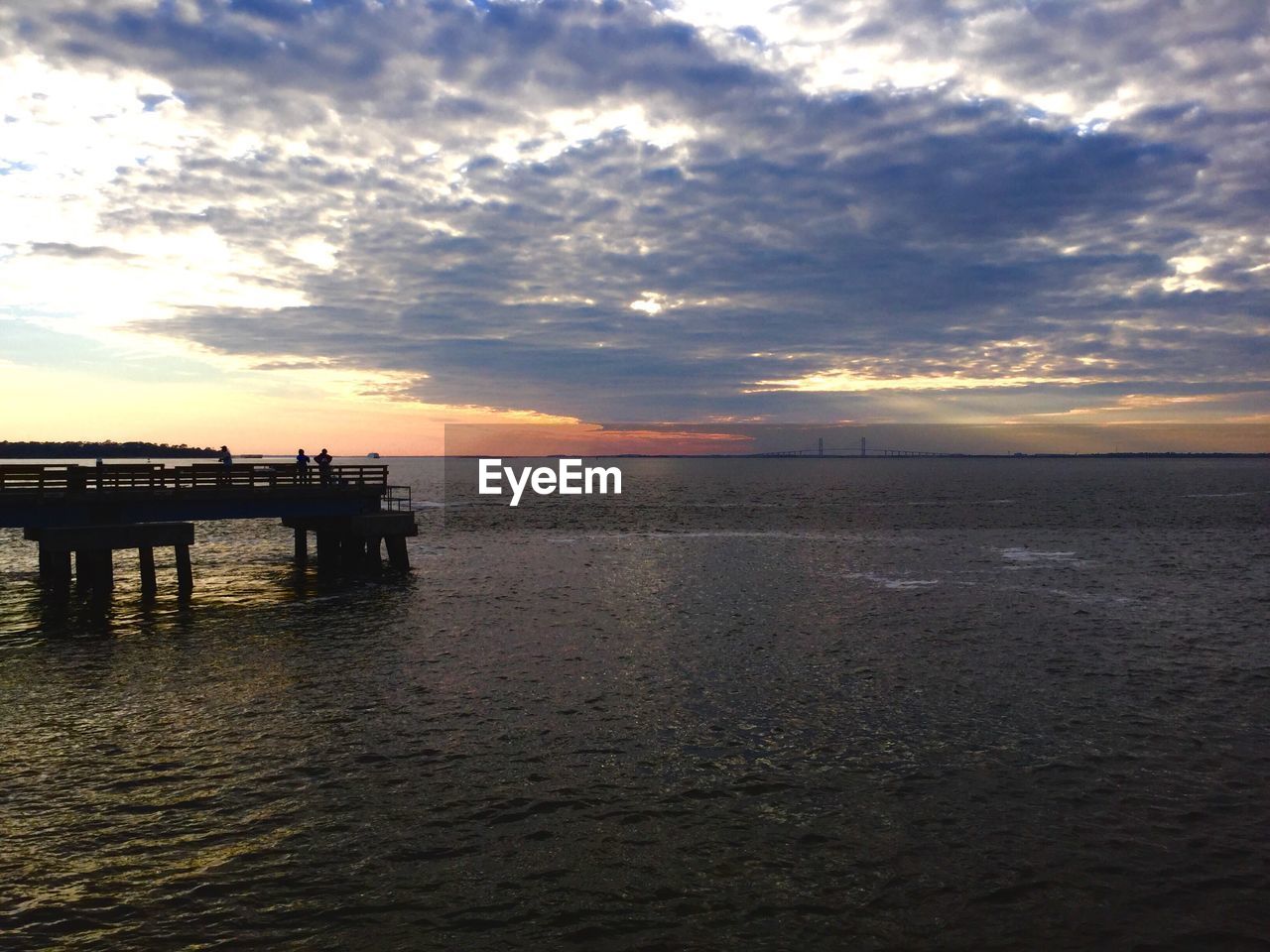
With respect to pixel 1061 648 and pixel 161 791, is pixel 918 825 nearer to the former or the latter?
pixel 161 791

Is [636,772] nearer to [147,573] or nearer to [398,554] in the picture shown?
[147,573]

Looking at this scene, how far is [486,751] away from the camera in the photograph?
18.8 m

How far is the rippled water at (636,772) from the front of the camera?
40.0 feet

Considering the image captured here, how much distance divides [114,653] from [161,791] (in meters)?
14.4

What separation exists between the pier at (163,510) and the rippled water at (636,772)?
2795mm

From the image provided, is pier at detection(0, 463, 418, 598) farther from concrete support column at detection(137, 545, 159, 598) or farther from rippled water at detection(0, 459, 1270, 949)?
rippled water at detection(0, 459, 1270, 949)

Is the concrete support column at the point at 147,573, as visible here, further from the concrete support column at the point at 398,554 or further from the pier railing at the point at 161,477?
the concrete support column at the point at 398,554

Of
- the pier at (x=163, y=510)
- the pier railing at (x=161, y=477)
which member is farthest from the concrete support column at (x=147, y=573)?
the pier railing at (x=161, y=477)

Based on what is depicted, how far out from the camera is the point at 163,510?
1580 inches

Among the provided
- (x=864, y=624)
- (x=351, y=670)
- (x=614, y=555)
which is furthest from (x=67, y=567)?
(x=864, y=624)

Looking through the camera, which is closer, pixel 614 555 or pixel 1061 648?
pixel 1061 648

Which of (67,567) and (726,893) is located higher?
(67,567)

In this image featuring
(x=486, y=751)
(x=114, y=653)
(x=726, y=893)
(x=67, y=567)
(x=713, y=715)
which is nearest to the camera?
(x=726, y=893)

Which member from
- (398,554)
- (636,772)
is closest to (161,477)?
(398,554)
